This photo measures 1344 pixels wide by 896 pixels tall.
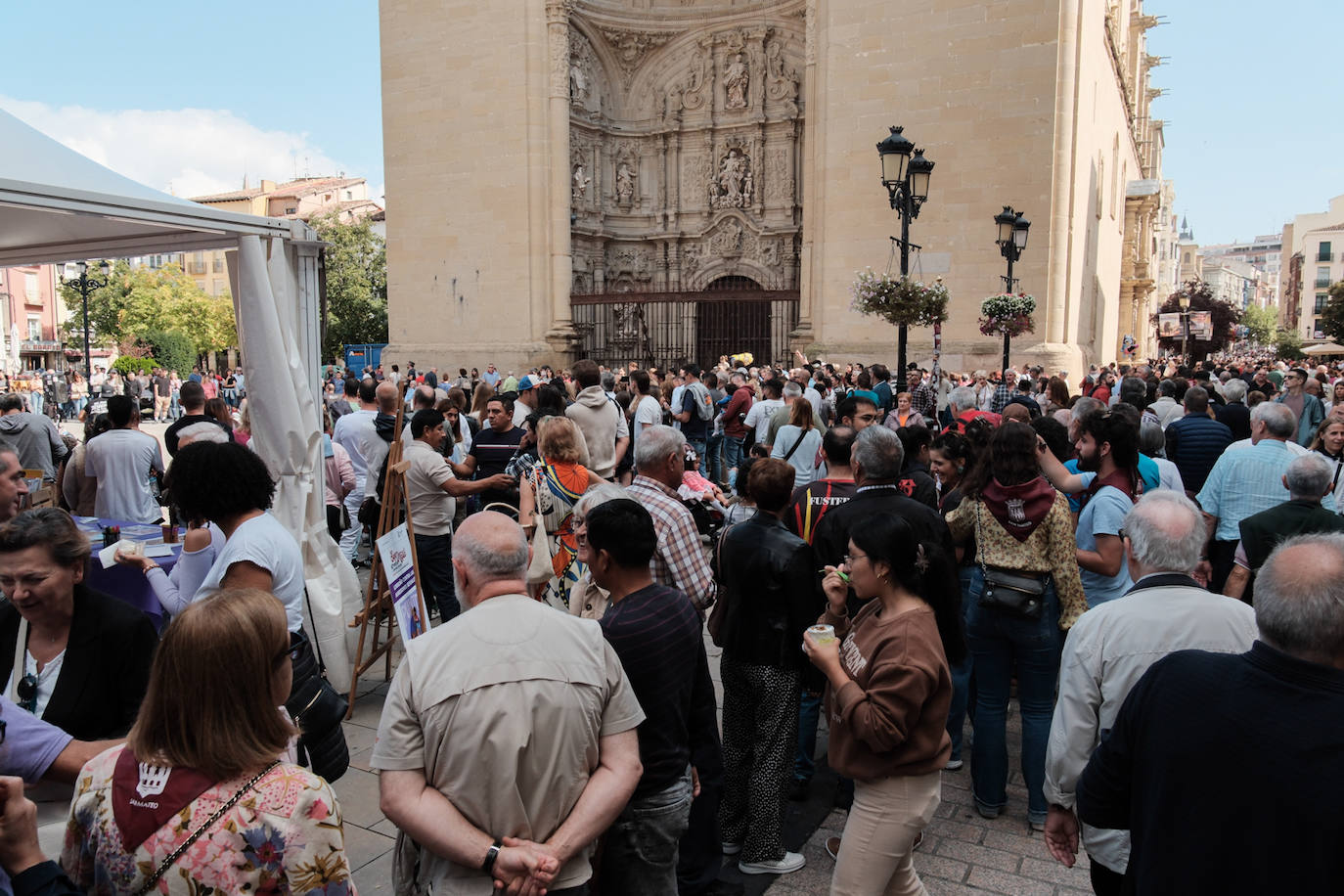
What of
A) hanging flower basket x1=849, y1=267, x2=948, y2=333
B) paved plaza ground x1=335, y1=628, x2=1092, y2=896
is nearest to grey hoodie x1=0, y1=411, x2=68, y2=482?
paved plaza ground x1=335, y1=628, x2=1092, y2=896

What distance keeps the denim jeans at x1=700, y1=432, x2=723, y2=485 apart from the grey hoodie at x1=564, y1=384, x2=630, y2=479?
5.03m

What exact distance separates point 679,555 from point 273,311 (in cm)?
315

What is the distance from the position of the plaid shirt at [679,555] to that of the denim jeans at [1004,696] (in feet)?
4.56

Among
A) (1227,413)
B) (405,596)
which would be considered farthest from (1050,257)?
(405,596)

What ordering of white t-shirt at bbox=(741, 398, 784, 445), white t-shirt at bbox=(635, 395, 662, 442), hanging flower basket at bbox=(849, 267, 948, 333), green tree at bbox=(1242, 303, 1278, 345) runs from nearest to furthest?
white t-shirt at bbox=(635, 395, 662, 442)
white t-shirt at bbox=(741, 398, 784, 445)
hanging flower basket at bbox=(849, 267, 948, 333)
green tree at bbox=(1242, 303, 1278, 345)

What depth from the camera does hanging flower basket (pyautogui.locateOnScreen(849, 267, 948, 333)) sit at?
1108cm

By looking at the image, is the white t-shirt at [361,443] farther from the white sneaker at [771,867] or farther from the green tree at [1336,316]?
the green tree at [1336,316]

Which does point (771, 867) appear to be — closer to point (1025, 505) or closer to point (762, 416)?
point (1025, 505)

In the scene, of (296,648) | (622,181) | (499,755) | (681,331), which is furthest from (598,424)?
(622,181)

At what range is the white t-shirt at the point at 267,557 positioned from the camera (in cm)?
333

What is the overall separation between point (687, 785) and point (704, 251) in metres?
22.7

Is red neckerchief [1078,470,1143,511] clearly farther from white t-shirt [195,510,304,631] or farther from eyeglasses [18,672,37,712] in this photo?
eyeglasses [18,672,37,712]

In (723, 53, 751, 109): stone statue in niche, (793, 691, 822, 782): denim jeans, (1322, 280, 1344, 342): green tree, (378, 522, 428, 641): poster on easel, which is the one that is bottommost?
(793, 691, 822, 782): denim jeans

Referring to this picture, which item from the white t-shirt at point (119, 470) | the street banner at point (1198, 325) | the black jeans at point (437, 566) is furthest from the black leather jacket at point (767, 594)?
the street banner at point (1198, 325)
